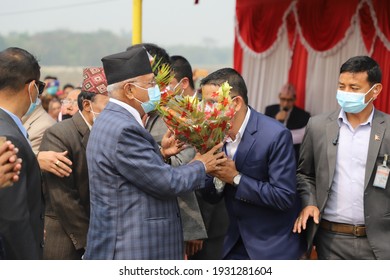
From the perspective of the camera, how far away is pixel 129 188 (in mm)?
3455

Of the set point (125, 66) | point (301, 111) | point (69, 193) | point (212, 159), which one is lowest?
point (301, 111)

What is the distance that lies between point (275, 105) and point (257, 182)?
586 cm

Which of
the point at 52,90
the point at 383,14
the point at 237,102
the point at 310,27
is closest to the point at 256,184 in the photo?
the point at 237,102

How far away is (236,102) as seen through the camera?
13.1ft

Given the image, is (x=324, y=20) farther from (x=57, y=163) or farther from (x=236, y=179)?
(x=57, y=163)

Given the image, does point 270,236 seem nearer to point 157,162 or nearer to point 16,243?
point 157,162

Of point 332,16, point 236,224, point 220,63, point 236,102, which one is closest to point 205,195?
point 236,224

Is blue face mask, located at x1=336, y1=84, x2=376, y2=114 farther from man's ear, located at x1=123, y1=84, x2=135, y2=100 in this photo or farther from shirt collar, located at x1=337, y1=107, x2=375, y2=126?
man's ear, located at x1=123, y1=84, x2=135, y2=100

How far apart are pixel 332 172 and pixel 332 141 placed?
0.21 m

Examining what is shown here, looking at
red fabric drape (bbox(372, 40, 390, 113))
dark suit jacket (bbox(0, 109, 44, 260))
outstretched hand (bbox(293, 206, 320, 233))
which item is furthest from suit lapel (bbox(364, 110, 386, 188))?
red fabric drape (bbox(372, 40, 390, 113))

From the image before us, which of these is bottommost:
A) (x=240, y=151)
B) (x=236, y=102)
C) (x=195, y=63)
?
(x=195, y=63)

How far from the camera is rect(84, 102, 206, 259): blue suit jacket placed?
3.41 metres

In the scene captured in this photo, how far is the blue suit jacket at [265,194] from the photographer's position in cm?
391

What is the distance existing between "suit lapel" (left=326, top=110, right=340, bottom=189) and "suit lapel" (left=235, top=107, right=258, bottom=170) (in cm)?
51
